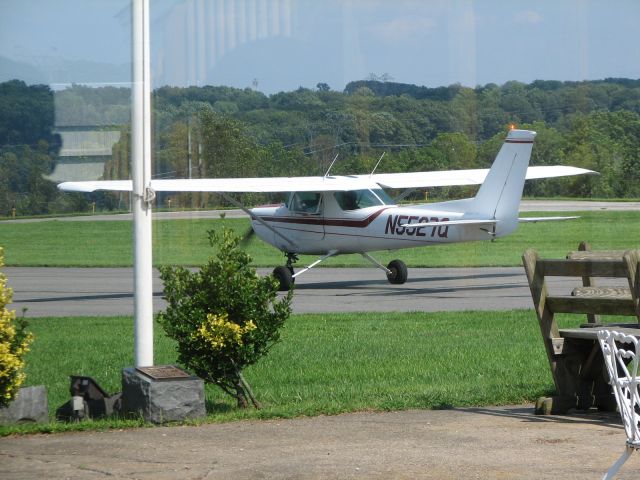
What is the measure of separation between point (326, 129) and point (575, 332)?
256 inches

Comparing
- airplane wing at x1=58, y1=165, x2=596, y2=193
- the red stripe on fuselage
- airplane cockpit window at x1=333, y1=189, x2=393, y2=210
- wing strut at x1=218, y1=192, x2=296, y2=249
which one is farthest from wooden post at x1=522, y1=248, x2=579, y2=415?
the red stripe on fuselage

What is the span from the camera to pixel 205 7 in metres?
→ 10.8

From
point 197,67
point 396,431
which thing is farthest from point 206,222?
point 396,431

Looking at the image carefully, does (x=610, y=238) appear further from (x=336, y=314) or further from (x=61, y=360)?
(x=61, y=360)

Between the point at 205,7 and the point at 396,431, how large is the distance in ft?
18.2

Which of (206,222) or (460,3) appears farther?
(206,222)

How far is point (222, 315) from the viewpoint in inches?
299

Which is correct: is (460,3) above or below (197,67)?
above

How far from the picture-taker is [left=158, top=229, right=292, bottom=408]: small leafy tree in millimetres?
7559

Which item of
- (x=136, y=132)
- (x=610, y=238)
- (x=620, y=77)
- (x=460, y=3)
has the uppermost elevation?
(x=460, y=3)

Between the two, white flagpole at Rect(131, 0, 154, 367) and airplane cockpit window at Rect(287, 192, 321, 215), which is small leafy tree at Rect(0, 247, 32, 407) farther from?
airplane cockpit window at Rect(287, 192, 321, 215)

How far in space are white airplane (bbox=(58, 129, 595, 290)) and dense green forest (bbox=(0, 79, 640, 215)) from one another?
29 centimetres

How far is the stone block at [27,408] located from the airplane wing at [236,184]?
1.74m

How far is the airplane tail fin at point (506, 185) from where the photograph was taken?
1410cm
